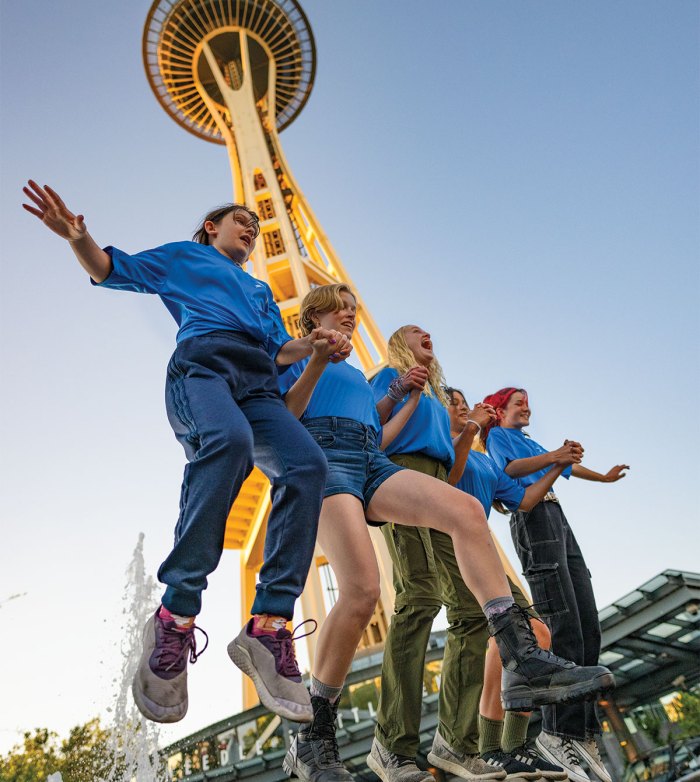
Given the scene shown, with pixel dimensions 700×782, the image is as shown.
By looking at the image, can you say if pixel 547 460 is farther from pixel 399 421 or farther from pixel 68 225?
pixel 68 225

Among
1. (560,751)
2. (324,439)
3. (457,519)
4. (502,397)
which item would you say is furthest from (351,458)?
(502,397)

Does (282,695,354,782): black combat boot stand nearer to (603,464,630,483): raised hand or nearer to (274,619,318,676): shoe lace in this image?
(274,619,318,676): shoe lace

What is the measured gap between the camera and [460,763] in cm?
256

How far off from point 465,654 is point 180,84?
3199 cm

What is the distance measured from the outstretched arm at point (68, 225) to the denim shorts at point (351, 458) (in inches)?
37.5

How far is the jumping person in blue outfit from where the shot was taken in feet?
5.93

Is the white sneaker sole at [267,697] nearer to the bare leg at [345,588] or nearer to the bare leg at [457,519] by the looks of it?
the bare leg at [345,588]

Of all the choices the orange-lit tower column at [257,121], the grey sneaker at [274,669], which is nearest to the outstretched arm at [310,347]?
the grey sneaker at [274,669]

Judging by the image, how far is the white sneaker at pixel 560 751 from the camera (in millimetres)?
2820

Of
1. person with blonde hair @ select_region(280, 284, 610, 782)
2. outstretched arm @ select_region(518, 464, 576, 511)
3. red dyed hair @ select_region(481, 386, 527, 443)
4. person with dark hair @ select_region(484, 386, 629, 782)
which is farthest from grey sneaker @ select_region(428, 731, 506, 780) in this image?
red dyed hair @ select_region(481, 386, 527, 443)

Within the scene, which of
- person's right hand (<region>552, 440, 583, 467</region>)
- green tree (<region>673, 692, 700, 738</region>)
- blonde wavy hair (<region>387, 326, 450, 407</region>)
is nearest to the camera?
blonde wavy hair (<region>387, 326, 450, 407</region>)

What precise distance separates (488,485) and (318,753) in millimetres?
1803

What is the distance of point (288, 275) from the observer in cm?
2133

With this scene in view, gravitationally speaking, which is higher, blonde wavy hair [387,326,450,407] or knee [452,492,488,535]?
blonde wavy hair [387,326,450,407]
